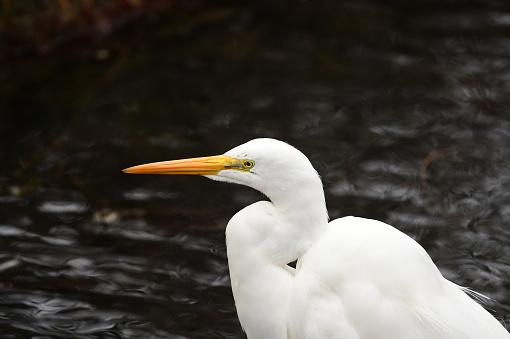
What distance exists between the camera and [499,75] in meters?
6.03

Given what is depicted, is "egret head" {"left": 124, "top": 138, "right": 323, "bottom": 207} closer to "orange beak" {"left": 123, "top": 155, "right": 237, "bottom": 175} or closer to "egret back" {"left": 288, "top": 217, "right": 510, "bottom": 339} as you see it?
"orange beak" {"left": 123, "top": 155, "right": 237, "bottom": 175}

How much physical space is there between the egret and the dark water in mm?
731

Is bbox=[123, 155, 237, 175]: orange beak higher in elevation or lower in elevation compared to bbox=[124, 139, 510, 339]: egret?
higher

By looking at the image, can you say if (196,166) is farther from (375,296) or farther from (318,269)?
(375,296)

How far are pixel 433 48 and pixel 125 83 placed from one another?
2.50 m

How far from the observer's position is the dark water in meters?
4.05

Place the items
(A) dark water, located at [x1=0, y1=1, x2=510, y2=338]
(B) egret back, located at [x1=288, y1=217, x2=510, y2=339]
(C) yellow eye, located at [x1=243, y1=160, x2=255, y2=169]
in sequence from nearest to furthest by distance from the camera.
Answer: (B) egret back, located at [x1=288, y1=217, x2=510, y2=339], (C) yellow eye, located at [x1=243, y1=160, x2=255, y2=169], (A) dark water, located at [x1=0, y1=1, x2=510, y2=338]

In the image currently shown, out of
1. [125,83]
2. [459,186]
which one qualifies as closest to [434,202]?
[459,186]

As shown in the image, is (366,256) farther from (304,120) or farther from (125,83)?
(125,83)

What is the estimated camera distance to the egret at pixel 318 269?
286 centimetres

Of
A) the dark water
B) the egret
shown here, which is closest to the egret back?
the egret

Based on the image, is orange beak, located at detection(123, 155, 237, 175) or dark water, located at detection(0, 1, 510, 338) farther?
dark water, located at detection(0, 1, 510, 338)

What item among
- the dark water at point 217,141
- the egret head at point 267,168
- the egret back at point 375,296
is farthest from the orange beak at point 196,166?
the dark water at point 217,141

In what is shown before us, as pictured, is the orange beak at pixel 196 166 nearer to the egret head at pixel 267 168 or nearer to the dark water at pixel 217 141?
the egret head at pixel 267 168
